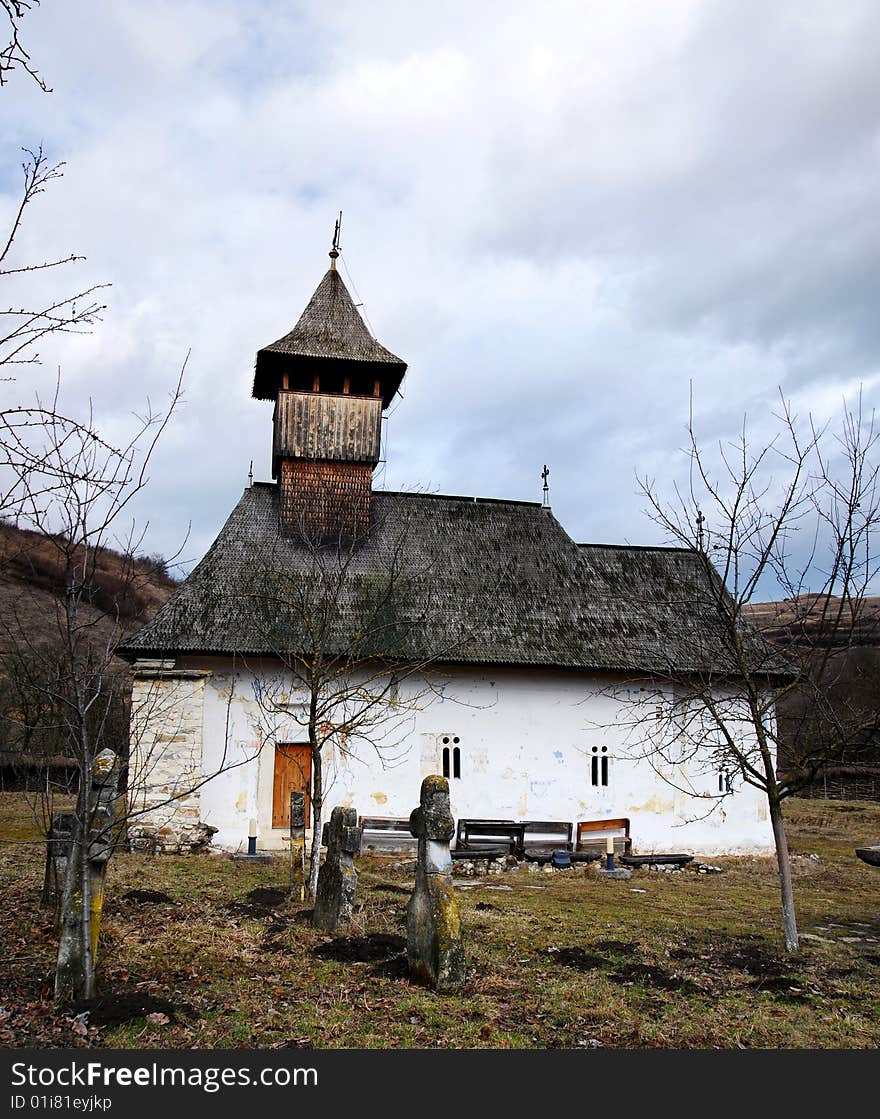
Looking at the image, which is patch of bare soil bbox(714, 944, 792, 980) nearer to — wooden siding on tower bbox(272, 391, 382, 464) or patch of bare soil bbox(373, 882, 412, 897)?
patch of bare soil bbox(373, 882, 412, 897)

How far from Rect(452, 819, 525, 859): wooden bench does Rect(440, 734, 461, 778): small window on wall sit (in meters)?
1.08

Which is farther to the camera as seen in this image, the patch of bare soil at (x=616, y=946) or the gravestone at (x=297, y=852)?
the gravestone at (x=297, y=852)

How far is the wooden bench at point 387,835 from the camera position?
1563cm

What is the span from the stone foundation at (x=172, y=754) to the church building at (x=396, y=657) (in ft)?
0.14

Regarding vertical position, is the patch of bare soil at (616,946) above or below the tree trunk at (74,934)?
below

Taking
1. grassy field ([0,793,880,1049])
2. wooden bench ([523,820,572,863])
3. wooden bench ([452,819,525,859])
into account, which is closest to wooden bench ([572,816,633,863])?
wooden bench ([523,820,572,863])

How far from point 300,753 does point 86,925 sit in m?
10.5

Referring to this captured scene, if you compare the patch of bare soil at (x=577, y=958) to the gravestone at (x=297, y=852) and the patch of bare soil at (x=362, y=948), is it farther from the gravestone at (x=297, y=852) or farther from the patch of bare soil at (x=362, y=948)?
the gravestone at (x=297, y=852)

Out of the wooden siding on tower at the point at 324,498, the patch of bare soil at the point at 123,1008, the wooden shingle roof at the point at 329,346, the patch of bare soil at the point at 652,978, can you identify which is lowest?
the patch of bare soil at the point at 652,978

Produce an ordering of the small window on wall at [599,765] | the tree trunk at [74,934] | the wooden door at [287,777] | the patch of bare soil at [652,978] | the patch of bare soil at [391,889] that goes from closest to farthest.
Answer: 1. the tree trunk at [74,934]
2. the patch of bare soil at [652,978]
3. the patch of bare soil at [391,889]
4. the wooden door at [287,777]
5. the small window on wall at [599,765]

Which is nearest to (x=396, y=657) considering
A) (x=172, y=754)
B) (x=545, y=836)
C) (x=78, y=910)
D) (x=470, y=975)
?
(x=172, y=754)

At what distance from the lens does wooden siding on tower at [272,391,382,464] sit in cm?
1917

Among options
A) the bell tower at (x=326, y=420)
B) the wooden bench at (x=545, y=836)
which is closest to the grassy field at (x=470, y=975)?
the wooden bench at (x=545, y=836)

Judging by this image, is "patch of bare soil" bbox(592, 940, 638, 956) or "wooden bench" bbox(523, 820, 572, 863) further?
"wooden bench" bbox(523, 820, 572, 863)
